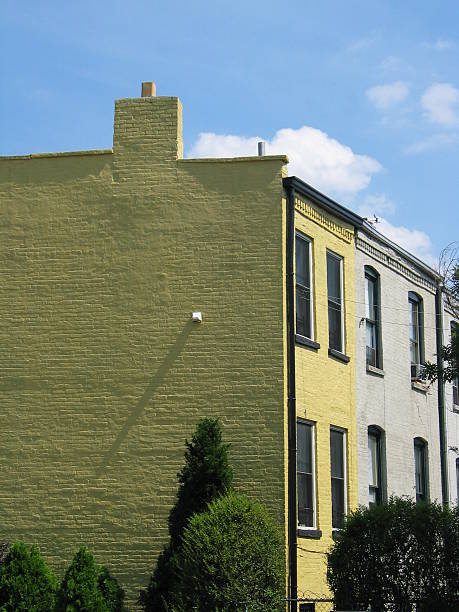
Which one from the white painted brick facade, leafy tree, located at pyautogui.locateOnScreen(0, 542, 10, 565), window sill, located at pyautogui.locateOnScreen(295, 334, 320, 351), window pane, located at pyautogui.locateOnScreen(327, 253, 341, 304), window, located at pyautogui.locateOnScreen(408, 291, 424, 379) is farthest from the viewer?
window, located at pyautogui.locateOnScreen(408, 291, 424, 379)

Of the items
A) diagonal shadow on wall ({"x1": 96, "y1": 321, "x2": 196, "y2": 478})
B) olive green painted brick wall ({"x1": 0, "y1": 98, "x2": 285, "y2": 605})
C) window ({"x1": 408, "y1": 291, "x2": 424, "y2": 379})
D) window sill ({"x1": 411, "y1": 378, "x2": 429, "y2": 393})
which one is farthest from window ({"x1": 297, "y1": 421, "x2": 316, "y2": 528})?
window ({"x1": 408, "y1": 291, "x2": 424, "y2": 379})

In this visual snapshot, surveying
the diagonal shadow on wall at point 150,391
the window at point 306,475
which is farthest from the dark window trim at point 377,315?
the diagonal shadow on wall at point 150,391

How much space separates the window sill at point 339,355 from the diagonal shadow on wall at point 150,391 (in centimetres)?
313

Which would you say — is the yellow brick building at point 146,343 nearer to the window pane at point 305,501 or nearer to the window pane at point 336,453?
the window pane at point 305,501

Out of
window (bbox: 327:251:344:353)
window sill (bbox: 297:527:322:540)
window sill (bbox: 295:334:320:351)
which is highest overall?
window (bbox: 327:251:344:353)

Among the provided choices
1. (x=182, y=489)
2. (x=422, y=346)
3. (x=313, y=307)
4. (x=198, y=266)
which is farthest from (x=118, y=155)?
(x=422, y=346)

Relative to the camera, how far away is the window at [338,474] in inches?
761

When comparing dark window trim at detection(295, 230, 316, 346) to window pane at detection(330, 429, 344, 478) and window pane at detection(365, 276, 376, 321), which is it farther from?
window pane at detection(365, 276, 376, 321)

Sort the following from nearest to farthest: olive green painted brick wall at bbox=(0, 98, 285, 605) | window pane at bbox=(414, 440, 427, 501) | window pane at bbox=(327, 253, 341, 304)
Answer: olive green painted brick wall at bbox=(0, 98, 285, 605)
window pane at bbox=(327, 253, 341, 304)
window pane at bbox=(414, 440, 427, 501)

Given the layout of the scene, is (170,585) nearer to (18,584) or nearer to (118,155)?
(18,584)

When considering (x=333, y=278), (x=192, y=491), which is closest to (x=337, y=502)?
(x=192, y=491)

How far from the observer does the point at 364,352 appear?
69.6ft

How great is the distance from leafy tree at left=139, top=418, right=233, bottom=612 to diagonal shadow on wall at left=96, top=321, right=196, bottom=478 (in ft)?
5.29

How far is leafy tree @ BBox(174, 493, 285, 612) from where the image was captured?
47.8 ft
